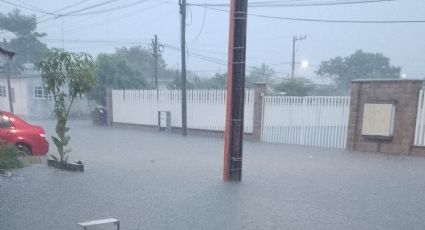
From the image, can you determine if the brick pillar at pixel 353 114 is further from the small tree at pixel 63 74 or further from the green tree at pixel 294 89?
the green tree at pixel 294 89

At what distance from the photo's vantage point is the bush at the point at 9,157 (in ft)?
27.0

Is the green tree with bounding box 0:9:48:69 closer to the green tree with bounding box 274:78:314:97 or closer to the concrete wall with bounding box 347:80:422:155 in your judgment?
the green tree with bounding box 274:78:314:97

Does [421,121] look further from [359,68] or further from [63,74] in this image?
[359,68]

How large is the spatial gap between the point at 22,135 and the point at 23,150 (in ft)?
1.63

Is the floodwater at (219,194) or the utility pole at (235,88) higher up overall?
the utility pole at (235,88)

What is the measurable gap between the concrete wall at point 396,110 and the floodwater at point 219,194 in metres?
0.59

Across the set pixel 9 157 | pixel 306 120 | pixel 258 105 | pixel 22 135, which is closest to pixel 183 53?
pixel 258 105

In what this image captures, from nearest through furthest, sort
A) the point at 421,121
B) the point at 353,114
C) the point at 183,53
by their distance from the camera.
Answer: the point at 421,121 → the point at 353,114 → the point at 183,53

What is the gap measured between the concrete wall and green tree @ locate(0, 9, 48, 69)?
4059 cm

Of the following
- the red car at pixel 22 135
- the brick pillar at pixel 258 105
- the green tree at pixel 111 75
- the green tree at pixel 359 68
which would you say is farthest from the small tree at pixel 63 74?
the green tree at pixel 359 68

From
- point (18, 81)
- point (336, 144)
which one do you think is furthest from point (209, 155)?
point (18, 81)

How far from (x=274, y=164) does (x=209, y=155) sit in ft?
8.48

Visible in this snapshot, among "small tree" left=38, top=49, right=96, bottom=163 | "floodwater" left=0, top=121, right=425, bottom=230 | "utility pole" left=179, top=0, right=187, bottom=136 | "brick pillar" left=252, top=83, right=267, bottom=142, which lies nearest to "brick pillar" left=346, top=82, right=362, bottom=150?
"floodwater" left=0, top=121, right=425, bottom=230

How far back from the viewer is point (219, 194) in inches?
266
